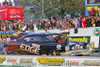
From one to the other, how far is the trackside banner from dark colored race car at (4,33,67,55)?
16 centimetres

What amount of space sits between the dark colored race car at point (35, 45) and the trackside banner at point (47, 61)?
162mm

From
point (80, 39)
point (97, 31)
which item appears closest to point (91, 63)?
point (80, 39)

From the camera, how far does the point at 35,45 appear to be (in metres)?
7.11

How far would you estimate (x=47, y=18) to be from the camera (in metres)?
7.15

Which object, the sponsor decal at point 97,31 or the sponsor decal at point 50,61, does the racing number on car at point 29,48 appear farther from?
the sponsor decal at point 97,31

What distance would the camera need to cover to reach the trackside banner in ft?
21.8

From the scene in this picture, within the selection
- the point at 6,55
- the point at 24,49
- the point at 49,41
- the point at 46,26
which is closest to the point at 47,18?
the point at 46,26

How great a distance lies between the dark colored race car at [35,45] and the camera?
22.9ft

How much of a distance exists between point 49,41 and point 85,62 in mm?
1255

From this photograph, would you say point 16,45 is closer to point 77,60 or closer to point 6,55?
point 6,55

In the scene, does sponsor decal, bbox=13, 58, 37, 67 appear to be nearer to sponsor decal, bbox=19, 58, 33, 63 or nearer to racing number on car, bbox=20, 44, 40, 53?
sponsor decal, bbox=19, 58, 33, 63

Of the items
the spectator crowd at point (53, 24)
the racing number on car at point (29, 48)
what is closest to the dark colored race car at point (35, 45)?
the racing number on car at point (29, 48)

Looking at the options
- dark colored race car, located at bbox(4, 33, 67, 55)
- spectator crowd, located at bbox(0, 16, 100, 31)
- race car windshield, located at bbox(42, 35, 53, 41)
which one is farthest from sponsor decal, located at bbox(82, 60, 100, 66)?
race car windshield, located at bbox(42, 35, 53, 41)

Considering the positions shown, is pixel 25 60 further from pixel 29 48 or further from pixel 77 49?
pixel 77 49
